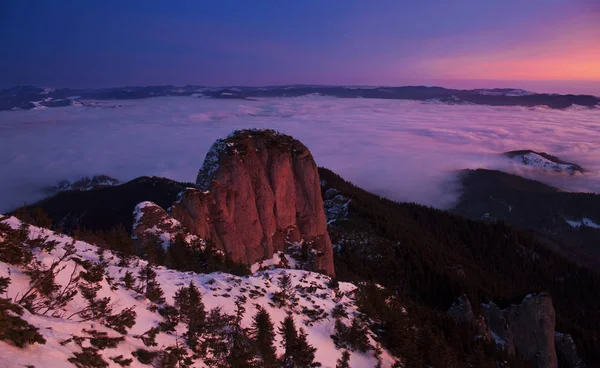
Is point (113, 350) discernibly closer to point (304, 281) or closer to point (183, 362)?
point (183, 362)

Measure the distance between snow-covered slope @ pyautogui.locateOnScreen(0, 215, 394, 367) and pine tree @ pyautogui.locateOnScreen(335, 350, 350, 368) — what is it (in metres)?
0.30

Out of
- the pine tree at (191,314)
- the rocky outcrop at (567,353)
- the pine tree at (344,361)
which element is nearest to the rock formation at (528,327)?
the rocky outcrop at (567,353)

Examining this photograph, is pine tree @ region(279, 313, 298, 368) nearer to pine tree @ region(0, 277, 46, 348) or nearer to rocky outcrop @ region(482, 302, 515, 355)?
pine tree @ region(0, 277, 46, 348)

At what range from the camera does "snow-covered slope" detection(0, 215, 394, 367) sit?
24.5ft

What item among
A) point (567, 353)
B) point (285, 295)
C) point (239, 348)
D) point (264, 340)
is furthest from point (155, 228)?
point (567, 353)

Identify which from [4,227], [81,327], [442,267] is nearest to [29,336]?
[81,327]

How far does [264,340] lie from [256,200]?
3060cm

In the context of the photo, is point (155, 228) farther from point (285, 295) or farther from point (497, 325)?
point (497, 325)

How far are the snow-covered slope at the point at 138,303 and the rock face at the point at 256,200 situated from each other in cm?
1587

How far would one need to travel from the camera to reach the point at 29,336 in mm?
6668

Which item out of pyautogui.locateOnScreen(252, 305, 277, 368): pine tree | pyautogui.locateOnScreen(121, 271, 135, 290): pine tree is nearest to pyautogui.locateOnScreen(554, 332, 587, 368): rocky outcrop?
pyautogui.locateOnScreen(252, 305, 277, 368): pine tree

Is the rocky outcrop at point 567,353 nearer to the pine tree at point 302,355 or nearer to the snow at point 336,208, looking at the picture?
the snow at point 336,208

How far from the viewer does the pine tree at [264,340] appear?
12.2 m

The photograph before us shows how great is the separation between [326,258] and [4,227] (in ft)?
127
